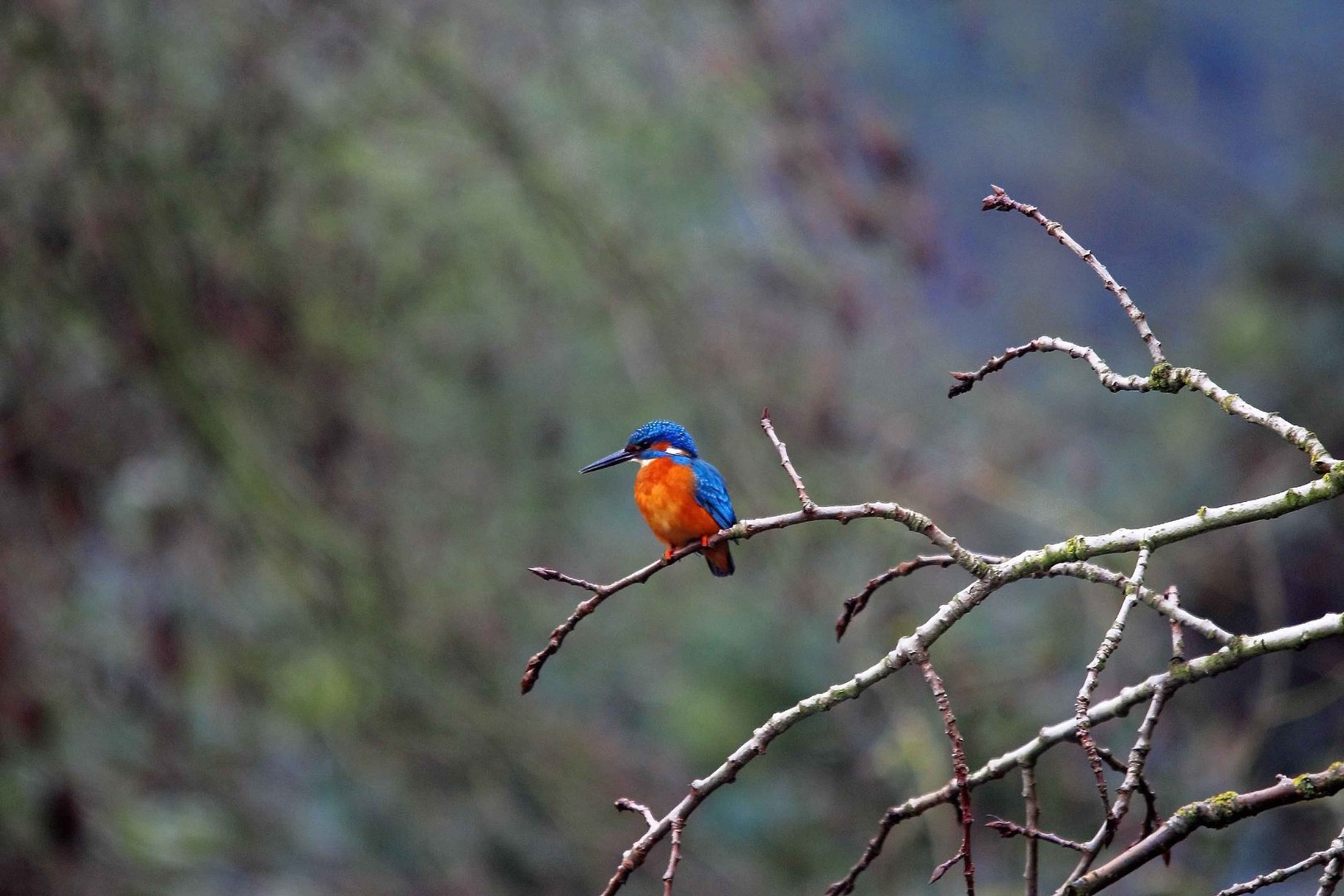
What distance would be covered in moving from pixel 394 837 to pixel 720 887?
252 centimetres

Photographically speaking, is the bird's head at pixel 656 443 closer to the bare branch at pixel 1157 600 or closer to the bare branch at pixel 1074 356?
the bare branch at pixel 1074 356

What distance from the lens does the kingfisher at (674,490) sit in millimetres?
3596

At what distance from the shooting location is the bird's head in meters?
3.52

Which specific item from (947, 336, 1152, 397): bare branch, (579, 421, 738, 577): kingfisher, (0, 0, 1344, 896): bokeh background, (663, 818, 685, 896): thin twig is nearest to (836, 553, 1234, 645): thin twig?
(947, 336, 1152, 397): bare branch

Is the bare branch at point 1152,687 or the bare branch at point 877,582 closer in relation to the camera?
the bare branch at point 1152,687

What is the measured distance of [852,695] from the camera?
1831 mm

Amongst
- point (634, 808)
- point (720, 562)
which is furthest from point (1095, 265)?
point (720, 562)

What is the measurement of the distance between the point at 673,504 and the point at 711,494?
0.14 m

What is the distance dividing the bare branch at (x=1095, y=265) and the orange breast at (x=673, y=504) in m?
1.52

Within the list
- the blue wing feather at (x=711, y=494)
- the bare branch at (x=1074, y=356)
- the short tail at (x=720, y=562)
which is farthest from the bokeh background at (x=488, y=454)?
the bare branch at (x=1074, y=356)

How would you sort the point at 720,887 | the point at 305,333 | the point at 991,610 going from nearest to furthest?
the point at 305,333, the point at 720,887, the point at 991,610

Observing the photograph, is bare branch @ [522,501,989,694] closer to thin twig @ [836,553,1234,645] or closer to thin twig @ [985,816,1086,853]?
thin twig @ [836,553,1234,645]

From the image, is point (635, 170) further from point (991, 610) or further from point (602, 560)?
point (991, 610)

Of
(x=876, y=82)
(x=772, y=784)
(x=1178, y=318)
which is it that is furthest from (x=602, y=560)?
(x=1178, y=318)
